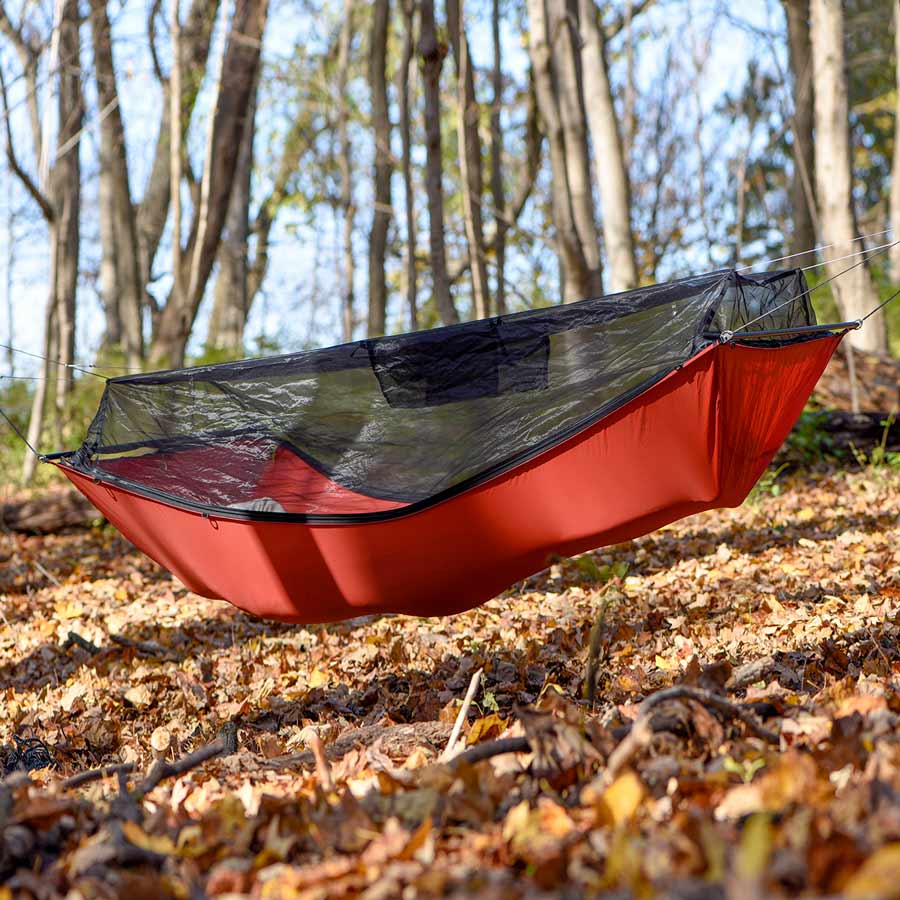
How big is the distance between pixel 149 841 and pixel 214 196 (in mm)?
5096

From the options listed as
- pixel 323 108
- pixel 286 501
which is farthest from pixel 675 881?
pixel 323 108

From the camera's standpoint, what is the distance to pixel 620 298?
258cm

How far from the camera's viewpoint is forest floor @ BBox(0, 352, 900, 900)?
3.46 ft

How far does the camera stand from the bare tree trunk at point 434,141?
5.30m

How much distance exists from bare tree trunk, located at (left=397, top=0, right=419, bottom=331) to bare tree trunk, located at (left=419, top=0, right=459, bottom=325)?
143 centimetres

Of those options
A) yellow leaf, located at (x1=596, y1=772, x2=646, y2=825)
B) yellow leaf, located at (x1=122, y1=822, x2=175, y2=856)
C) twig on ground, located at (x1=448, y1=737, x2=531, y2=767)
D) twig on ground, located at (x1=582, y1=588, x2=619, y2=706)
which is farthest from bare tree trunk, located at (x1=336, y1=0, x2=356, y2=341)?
yellow leaf, located at (x1=596, y1=772, x2=646, y2=825)

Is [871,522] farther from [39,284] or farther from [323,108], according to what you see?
[39,284]

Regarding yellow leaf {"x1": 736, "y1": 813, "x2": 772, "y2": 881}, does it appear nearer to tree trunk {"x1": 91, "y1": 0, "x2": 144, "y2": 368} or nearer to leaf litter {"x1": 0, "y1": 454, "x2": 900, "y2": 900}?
leaf litter {"x1": 0, "y1": 454, "x2": 900, "y2": 900}

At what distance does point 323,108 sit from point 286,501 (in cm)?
1000

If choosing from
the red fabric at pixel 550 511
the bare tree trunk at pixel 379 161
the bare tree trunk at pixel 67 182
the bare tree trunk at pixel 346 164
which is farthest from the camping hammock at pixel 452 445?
the bare tree trunk at pixel 346 164

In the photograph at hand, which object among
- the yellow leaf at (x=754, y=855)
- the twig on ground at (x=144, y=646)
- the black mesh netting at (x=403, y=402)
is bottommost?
the twig on ground at (x=144, y=646)

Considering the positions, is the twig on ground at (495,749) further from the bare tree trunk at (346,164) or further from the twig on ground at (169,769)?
the bare tree trunk at (346,164)

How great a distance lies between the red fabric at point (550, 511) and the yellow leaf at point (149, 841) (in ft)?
3.95

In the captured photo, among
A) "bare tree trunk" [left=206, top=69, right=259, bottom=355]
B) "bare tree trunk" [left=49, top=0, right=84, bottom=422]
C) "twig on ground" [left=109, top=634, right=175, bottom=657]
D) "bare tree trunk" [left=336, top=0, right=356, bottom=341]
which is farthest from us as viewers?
"bare tree trunk" [left=206, top=69, right=259, bottom=355]
